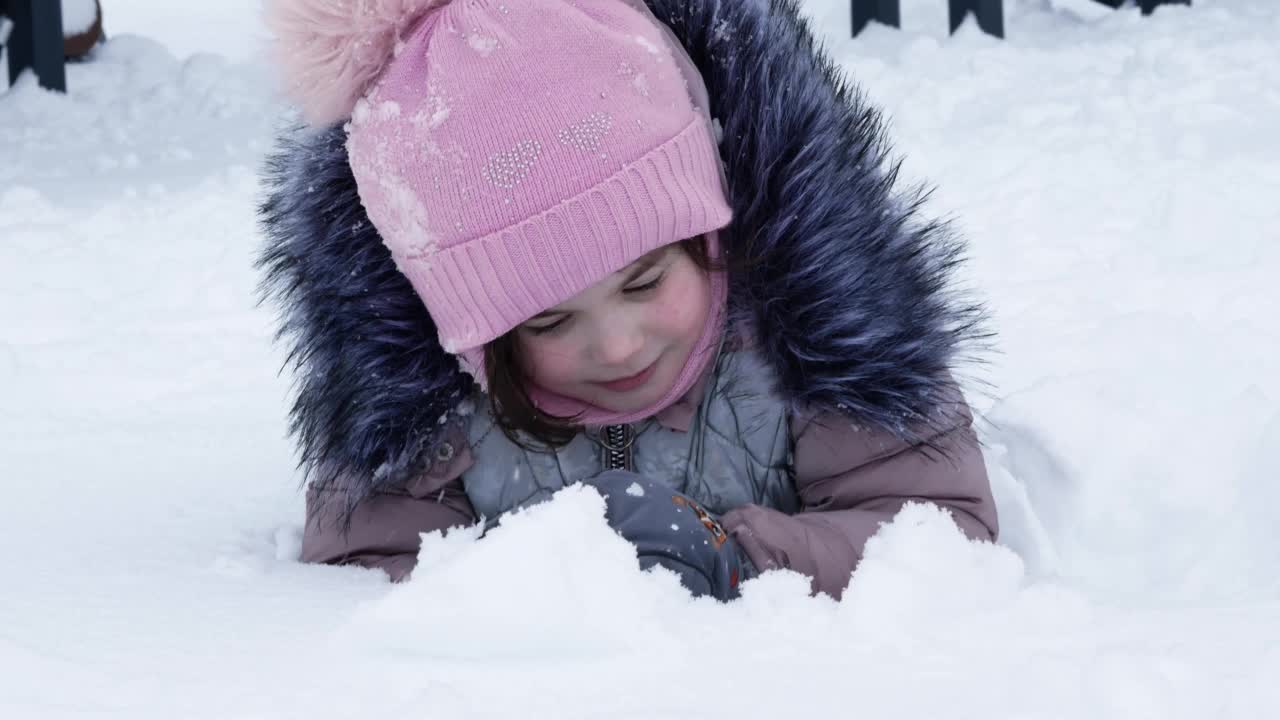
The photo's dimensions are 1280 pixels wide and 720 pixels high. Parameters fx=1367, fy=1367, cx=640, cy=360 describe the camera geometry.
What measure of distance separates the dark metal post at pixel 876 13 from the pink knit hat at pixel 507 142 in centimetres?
507

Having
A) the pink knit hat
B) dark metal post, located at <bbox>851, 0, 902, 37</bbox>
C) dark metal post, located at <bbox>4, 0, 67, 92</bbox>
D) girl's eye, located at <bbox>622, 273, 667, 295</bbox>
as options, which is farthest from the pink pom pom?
dark metal post, located at <bbox>4, 0, 67, 92</bbox>

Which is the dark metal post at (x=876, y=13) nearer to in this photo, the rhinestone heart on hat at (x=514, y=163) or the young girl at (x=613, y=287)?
the young girl at (x=613, y=287)

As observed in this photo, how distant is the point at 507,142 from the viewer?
1.45 meters

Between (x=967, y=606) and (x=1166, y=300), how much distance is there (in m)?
1.59

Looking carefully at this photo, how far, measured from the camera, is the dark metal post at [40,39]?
21.2 feet

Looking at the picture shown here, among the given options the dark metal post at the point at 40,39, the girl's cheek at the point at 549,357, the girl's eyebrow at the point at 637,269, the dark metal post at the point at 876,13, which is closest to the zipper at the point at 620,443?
the girl's cheek at the point at 549,357

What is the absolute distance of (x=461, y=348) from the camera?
1566 millimetres

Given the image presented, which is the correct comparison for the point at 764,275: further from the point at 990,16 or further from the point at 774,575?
the point at 990,16

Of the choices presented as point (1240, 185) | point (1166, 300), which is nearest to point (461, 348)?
point (1166, 300)

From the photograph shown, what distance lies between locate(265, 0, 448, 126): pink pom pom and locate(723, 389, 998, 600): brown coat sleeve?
0.66 m

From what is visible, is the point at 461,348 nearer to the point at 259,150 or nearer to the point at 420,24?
the point at 420,24

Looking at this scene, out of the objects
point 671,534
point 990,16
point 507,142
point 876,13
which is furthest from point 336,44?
point 876,13

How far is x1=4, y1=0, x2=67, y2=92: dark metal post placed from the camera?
255 inches

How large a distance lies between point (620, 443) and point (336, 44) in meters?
0.59
